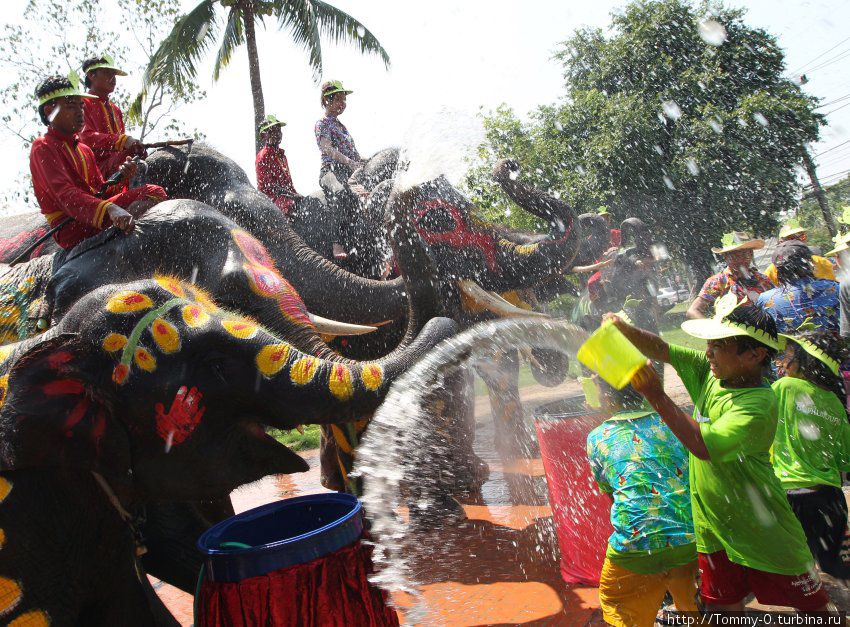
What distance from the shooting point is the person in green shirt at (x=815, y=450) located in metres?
3.21

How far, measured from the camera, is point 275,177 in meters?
6.30

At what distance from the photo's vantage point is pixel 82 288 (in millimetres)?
3166

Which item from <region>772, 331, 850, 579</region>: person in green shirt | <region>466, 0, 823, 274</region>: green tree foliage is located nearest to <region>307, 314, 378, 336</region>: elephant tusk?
<region>772, 331, 850, 579</region>: person in green shirt

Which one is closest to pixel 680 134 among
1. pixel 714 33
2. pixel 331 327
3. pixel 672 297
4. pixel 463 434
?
pixel 714 33

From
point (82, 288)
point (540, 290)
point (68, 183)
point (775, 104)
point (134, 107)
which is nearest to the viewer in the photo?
point (82, 288)

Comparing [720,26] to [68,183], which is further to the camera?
[720,26]

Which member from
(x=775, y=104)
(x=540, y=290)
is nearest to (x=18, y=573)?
(x=540, y=290)

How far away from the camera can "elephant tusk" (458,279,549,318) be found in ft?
18.9

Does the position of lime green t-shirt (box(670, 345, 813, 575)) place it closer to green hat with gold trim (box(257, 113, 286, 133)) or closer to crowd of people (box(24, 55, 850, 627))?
crowd of people (box(24, 55, 850, 627))

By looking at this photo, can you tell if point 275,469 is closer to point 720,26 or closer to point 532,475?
point 532,475

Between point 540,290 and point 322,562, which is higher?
point 540,290

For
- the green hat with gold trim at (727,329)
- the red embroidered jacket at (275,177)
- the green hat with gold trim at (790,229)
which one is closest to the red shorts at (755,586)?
the green hat with gold trim at (727,329)

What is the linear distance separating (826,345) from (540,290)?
4.12m

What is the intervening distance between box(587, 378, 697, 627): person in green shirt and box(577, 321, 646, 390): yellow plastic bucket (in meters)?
0.81
